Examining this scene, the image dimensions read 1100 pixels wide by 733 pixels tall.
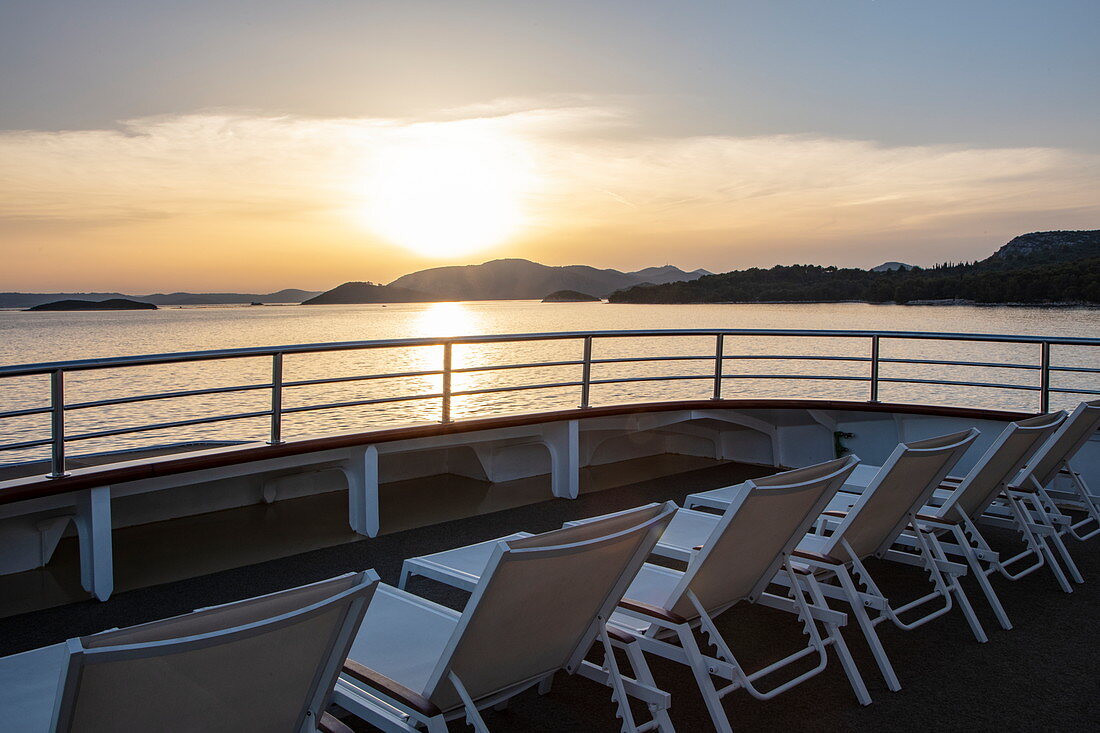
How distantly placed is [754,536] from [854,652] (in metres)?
1.04

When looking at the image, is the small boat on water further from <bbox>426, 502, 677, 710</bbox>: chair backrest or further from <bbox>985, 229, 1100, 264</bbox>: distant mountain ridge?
<bbox>985, 229, 1100, 264</bbox>: distant mountain ridge

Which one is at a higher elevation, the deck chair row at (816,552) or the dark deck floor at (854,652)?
the deck chair row at (816,552)

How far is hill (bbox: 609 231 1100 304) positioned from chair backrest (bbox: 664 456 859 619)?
17412 mm

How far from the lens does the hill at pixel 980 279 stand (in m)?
18.1

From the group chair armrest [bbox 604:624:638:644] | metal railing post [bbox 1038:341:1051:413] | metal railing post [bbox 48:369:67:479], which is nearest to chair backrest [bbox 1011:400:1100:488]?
metal railing post [bbox 1038:341:1051:413]

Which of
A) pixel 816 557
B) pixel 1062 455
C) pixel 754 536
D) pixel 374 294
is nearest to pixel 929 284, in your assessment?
pixel 1062 455

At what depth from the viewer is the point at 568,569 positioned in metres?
2.08

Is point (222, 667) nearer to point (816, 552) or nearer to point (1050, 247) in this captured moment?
point (816, 552)

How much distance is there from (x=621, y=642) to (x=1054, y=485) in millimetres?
4863

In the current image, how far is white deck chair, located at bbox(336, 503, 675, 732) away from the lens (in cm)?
197

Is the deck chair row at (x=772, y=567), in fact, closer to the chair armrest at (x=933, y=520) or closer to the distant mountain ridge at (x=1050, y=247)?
the chair armrest at (x=933, y=520)

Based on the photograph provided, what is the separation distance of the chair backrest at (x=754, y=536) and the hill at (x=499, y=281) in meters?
45.5

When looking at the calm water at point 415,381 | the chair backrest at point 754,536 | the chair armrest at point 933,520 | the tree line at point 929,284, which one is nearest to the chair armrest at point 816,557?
the chair backrest at point 754,536

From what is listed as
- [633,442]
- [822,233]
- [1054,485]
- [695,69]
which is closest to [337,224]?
[822,233]
